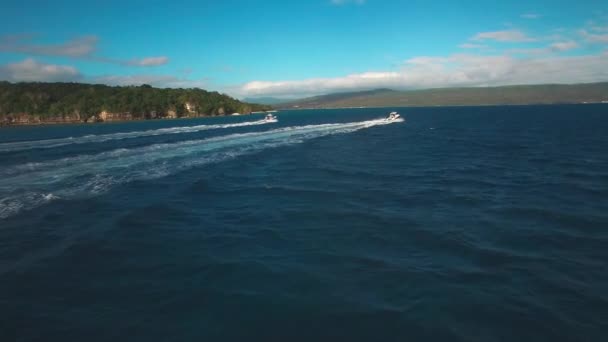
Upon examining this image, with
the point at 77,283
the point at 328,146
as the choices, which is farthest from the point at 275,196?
the point at 328,146

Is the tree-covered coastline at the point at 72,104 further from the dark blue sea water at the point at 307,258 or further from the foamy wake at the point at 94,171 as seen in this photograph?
the dark blue sea water at the point at 307,258

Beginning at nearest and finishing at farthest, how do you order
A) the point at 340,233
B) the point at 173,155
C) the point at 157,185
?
the point at 340,233
the point at 157,185
the point at 173,155

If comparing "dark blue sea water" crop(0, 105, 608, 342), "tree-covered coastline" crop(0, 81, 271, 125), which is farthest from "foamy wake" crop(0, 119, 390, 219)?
"tree-covered coastline" crop(0, 81, 271, 125)

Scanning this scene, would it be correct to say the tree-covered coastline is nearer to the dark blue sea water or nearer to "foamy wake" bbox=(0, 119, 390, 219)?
"foamy wake" bbox=(0, 119, 390, 219)

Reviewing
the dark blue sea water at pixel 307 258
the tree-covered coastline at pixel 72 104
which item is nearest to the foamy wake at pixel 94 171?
the dark blue sea water at pixel 307 258

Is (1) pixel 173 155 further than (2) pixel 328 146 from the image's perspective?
No

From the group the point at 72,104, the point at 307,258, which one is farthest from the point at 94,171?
the point at 72,104

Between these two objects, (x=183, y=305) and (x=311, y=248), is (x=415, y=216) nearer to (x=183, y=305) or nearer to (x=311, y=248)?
(x=311, y=248)
